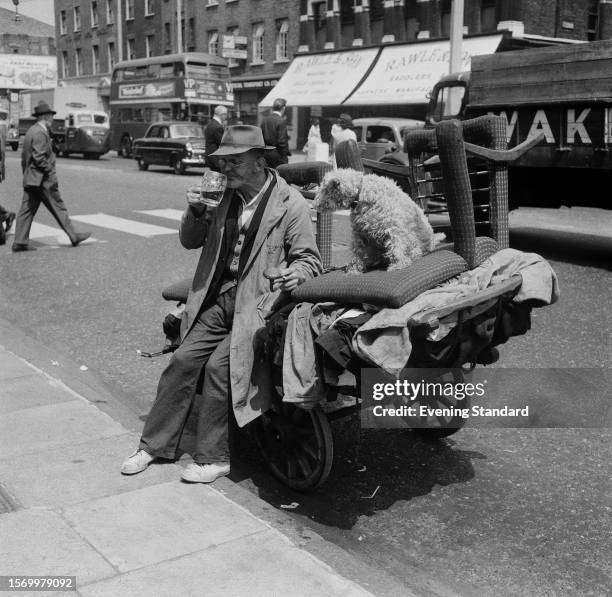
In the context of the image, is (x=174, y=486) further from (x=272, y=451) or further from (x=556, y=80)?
(x=556, y=80)

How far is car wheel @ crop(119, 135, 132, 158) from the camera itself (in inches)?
1484

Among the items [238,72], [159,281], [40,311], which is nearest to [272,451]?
→ [40,311]

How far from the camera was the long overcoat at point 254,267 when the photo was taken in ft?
12.8

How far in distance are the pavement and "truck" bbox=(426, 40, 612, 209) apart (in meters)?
7.57

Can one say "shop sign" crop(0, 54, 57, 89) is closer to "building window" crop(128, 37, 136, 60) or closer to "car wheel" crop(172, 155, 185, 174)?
"building window" crop(128, 37, 136, 60)

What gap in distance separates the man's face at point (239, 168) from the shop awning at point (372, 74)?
80.9ft

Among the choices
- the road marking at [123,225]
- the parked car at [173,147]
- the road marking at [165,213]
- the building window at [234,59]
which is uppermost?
the building window at [234,59]

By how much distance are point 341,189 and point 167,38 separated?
49.6 meters

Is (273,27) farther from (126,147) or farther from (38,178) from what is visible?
(38,178)

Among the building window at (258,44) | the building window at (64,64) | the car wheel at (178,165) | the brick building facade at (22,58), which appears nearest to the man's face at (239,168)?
the car wheel at (178,165)

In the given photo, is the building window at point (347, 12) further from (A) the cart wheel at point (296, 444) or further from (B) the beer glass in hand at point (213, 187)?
(A) the cart wheel at point (296, 444)

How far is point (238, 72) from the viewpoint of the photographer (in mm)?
43188

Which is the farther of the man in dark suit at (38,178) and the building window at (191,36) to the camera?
the building window at (191,36)

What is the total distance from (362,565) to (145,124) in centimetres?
3532
